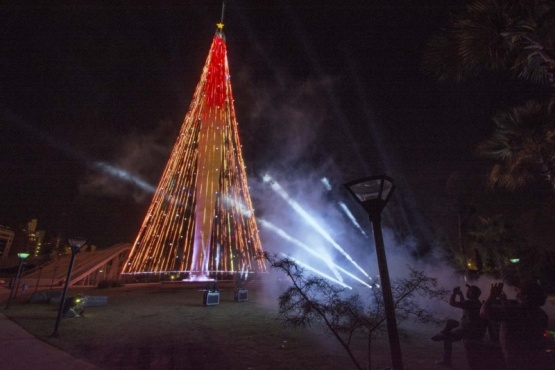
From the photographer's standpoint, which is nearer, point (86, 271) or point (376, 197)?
point (376, 197)

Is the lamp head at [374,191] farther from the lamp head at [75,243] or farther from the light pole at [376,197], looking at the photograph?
the lamp head at [75,243]

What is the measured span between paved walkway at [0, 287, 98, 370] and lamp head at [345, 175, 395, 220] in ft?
18.0

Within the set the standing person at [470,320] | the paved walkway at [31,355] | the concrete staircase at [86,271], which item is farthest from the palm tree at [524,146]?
the concrete staircase at [86,271]

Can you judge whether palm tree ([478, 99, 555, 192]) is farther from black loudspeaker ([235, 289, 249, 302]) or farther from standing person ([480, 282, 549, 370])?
black loudspeaker ([235, 289, 249, 302])

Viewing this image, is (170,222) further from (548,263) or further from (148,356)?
(548,263)

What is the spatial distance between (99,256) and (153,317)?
810 inches

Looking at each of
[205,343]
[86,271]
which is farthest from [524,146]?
[86,271]

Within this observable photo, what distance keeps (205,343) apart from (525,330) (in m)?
6.50

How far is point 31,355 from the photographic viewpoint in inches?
241

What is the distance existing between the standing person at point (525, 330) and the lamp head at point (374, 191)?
5.86 feet

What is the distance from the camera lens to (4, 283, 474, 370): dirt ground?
19.9 feet

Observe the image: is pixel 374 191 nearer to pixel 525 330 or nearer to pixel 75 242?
pixel 525 330

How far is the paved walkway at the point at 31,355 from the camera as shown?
5480 mm

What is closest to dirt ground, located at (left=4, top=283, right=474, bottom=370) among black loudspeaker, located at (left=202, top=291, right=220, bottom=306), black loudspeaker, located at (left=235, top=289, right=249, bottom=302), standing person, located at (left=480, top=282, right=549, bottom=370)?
black loudspeaker, located at (left=202, top=291, right=220, bottom=306)
